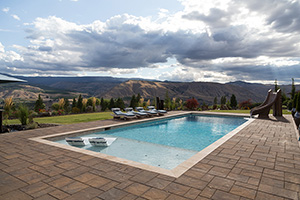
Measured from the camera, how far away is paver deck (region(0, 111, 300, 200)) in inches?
93.2

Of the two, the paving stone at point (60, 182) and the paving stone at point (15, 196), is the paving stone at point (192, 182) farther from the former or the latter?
the paving stone at point (15, 196)

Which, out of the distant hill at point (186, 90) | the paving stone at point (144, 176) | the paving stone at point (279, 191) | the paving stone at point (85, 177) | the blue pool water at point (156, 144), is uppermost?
the distant hill at point (186, 90)

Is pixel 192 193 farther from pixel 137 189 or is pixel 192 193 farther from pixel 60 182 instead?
pixel 60 182

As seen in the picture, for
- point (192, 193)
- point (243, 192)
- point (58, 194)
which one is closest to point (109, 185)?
point (58, 194)

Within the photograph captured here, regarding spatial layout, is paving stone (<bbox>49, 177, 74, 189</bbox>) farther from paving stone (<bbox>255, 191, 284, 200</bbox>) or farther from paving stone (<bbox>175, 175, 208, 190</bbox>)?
paving stone (<bbox>255, 191, 284, 200</bbox>)

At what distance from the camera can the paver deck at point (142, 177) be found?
7.77ft

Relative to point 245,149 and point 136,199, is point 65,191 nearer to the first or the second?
point 136,199

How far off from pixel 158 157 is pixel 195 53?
1669 cm

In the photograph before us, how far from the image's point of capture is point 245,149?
4406 millimetres

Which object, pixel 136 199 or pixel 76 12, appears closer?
pixel 136 199

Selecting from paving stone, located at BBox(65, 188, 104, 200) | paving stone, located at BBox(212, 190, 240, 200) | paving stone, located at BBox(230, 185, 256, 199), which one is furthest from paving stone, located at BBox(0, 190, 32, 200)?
paving stone, located at BBox(230, 185, 256, 199)

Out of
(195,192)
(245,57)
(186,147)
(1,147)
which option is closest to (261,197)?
(195,192)

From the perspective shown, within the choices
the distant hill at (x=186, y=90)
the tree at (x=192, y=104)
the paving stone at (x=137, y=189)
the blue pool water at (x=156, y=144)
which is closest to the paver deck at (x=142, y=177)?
the paving stone at (x=137, y=189)

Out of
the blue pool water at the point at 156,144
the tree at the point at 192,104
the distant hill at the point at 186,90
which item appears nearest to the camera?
the blue pool water at the point at 156,144
